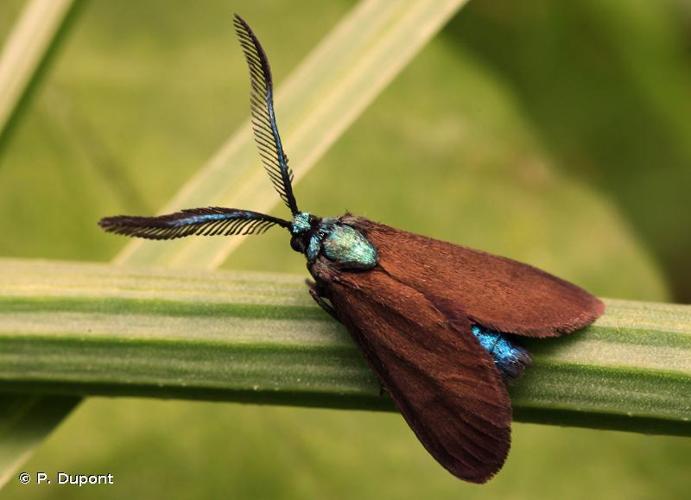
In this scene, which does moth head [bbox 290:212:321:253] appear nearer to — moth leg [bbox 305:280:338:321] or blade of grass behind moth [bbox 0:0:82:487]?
moth leg [bbox 305:280:338:321]

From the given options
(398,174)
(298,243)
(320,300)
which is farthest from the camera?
(398,174)

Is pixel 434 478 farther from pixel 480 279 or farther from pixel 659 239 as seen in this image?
pixel 659 239

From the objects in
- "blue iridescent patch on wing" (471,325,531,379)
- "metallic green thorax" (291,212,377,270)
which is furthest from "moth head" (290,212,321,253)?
"blue iridescent patch on wing" (471,325,531,379)

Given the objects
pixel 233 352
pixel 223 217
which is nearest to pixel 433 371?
pixel 233 352

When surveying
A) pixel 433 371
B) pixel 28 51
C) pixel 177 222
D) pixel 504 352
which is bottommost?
pixel 28 51

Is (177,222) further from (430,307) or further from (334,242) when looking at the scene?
(430,307)

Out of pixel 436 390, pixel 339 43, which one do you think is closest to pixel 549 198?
pixel 339 43

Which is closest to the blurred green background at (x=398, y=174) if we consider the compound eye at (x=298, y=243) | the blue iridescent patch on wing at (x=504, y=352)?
the compound eye at (x=298, y=243)

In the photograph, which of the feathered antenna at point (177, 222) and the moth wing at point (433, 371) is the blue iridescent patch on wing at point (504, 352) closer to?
the moth wing at point (433, 371)
